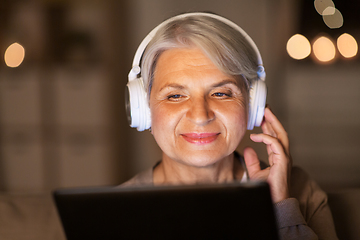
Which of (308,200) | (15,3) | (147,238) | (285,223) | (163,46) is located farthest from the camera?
(15,3)

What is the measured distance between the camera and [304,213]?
1.32 meters

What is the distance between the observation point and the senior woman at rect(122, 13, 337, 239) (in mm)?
1167

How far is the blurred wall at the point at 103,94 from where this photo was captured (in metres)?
3.45

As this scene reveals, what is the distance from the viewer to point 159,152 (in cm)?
368

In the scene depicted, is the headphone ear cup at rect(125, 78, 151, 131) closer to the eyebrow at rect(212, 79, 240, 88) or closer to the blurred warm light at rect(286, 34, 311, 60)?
the eyebrow at rect(212, 79, 240, 88)

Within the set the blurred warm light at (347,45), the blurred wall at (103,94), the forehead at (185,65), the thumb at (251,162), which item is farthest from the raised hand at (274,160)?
the blurred warm light at (347,45)

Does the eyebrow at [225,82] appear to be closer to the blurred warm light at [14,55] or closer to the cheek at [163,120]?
the cheek at [163,120]

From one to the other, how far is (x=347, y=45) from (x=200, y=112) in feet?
12.3

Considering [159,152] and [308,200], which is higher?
[308,200]

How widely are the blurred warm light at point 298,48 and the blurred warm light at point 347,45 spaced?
373mm

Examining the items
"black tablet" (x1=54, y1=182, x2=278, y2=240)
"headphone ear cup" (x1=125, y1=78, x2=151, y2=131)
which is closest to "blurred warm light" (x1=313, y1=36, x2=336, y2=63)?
"headphone ear cup" (x1=125, y1=78, x2=151, y2=131)

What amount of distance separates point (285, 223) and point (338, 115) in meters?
3.01

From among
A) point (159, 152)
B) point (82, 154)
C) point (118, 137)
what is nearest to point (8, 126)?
point (82, 154)

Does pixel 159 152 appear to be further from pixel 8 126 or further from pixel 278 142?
pixel 278 142
